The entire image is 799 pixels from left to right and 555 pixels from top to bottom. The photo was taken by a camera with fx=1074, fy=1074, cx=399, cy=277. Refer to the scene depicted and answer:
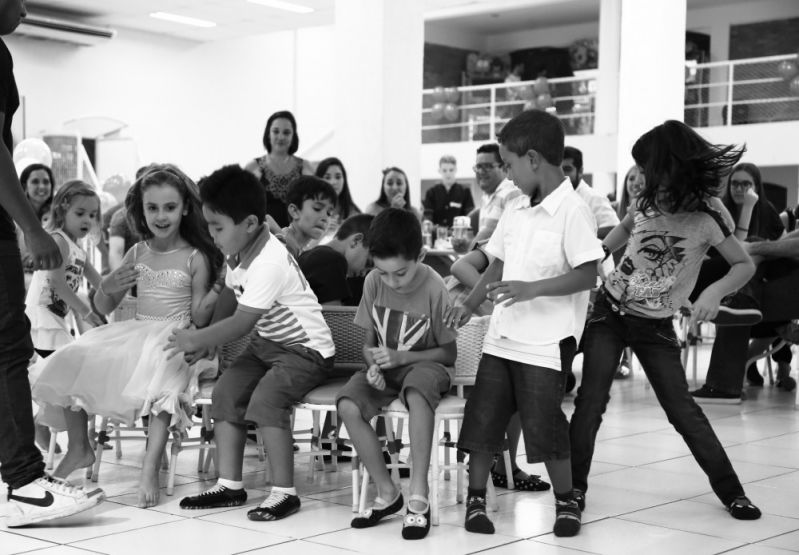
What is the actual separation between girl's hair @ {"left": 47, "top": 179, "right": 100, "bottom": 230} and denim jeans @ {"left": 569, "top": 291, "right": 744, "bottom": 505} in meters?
2.24

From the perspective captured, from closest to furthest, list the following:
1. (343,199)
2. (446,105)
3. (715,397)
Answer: (715,397) < (343,199) < (446,105)

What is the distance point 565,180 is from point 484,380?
66 centimetres

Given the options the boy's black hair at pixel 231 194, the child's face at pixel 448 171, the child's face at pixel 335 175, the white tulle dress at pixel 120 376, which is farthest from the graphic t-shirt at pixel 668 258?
the child's face at pixel 448 171

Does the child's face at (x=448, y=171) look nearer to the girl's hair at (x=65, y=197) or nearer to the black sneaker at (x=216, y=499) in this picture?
the girl's hair at (x=65, y=197)

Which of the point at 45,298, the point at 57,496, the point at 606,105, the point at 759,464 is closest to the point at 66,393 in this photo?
the point at 57,496

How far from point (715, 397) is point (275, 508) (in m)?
3.67

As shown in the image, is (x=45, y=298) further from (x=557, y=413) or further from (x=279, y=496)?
(x=557, y=413)

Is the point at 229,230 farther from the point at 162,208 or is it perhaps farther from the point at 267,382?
the point at 267,382

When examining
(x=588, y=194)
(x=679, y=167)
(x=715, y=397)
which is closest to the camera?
(x=679, y=167)

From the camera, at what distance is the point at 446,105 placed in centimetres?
1820

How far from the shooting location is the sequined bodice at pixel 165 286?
3.87m

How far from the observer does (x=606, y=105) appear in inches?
645

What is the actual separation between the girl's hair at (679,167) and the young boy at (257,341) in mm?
1178

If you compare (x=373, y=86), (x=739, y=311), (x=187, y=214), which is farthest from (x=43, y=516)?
(x=373, y=86)
